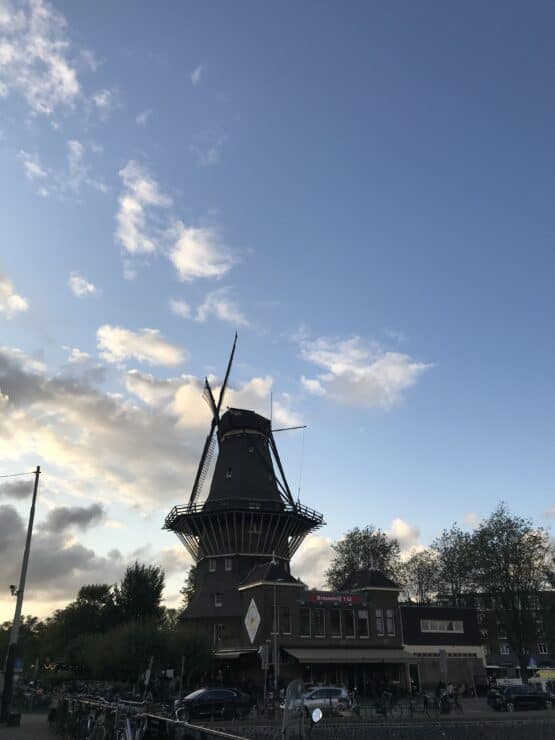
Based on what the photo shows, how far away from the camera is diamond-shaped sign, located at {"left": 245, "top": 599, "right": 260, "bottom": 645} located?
5056 centimetres

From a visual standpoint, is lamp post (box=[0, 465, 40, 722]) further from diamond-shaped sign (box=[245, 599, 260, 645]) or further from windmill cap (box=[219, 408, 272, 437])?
windmill cap (box=[219, 408, 272, 437])

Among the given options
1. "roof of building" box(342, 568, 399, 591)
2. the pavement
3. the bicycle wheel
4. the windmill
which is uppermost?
the windmill

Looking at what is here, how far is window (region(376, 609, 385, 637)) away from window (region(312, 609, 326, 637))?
5.25 m

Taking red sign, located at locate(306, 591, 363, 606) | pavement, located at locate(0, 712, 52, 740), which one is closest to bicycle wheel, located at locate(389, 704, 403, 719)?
red sign, located at locate(306, 591, 363, 606)

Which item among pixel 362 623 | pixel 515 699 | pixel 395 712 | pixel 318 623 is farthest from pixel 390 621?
pixel 395 712

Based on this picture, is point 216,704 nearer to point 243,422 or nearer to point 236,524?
point 236,524

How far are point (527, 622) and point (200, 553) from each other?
1352 inches

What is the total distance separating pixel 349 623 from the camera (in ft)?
173

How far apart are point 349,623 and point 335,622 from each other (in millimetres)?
1377

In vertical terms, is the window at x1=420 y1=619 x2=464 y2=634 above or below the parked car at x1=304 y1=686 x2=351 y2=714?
above

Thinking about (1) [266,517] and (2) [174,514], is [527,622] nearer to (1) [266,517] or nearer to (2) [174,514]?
(1) [266,517]

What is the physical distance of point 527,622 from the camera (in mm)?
63938

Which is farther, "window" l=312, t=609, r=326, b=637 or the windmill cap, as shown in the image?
the windmill cap

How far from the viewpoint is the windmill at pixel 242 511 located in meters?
58.3
